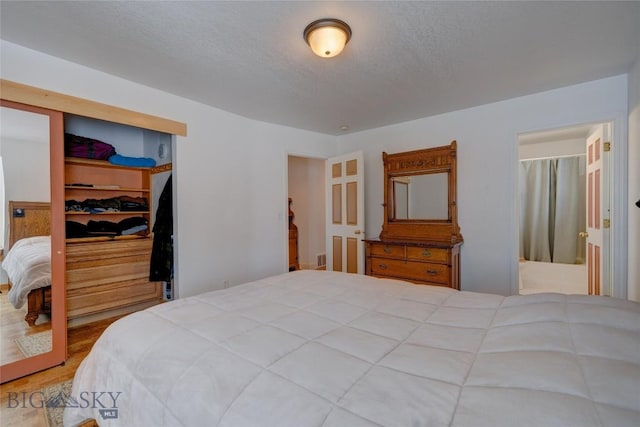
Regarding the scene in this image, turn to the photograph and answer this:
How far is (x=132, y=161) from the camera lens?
329cm

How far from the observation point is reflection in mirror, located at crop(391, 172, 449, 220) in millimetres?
3266

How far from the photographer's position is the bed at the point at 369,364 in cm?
67

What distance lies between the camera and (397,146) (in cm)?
368

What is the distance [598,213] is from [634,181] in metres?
0.68

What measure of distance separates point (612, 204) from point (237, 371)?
330cm

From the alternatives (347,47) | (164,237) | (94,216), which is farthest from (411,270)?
(94,216)

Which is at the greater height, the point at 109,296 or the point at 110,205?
the point at 110,205

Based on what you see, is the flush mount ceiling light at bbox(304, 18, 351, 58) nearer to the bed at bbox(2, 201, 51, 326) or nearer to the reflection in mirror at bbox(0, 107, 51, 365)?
the reflection in mirror at bbox(0, 107, 51, 365)

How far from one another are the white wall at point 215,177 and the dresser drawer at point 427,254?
1643mm

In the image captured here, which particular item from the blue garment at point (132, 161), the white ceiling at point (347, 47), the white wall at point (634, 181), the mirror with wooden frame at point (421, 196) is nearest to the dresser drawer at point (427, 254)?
the mirror with wooden frame at point (421, 196)

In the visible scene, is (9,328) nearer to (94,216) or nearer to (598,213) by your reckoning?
(94,216)

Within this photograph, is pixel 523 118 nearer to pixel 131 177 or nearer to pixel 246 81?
pixel 246 81

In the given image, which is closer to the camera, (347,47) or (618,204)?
(347,47)

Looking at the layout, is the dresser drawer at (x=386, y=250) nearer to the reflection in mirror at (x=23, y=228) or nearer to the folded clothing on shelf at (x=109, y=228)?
the folded clothing on shelf at (x=109, y=228)
